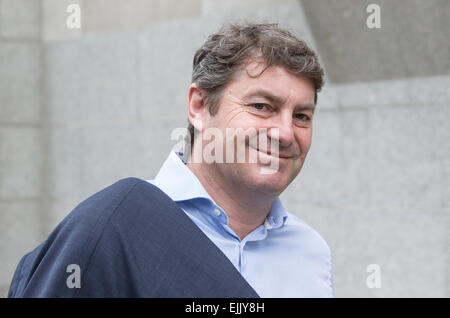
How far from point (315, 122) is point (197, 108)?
73.1 inches

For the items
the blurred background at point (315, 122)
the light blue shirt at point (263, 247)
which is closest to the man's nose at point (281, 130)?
the light blue shirt at point (263, 247)

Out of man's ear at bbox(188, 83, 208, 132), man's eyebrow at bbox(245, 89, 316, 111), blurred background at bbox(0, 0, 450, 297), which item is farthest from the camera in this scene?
blurred background at bbox(0, 0, 450, 297)

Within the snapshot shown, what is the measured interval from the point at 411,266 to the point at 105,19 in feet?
9.35

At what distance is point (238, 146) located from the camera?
167 centimetres

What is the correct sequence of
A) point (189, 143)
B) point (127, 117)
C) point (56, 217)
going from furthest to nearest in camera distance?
1. point (56, 217)
2. point (127, 117)
3. point (189, 143)

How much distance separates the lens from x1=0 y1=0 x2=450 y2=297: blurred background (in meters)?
3.19

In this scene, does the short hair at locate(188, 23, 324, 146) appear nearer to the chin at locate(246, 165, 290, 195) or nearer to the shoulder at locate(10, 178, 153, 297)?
the chin at locate(246, 165, 290, 195)

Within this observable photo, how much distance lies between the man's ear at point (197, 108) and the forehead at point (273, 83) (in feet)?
0.49

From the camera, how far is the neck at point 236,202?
1.74 meters

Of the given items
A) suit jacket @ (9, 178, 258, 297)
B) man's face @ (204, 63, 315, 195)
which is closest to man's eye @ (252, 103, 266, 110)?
man's face @ (204, 63, 315, 195)

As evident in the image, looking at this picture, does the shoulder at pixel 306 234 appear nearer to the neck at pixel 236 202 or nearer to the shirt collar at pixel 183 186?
the shirt collar at pixel 183 186

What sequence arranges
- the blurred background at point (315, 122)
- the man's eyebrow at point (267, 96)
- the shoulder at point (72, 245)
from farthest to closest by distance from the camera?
the blurred background at point (315, 122)
the man's eyebrow at point (267, 96)
the shoulder at point (72, 245)
